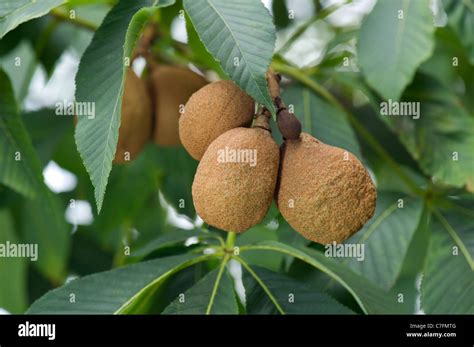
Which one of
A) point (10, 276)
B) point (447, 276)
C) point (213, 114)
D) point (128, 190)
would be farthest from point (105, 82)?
point (10, 276)

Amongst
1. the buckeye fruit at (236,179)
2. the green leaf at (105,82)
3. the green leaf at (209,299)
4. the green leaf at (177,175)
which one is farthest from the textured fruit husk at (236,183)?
the green leaf at (177,175)

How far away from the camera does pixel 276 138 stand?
1.03 m

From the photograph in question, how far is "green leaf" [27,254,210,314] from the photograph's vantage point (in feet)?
3.38

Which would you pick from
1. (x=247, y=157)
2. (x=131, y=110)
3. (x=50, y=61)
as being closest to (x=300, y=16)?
(x=50, y=61)

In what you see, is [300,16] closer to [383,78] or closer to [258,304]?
[383,78]

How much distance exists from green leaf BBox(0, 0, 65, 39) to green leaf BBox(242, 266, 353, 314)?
46cm

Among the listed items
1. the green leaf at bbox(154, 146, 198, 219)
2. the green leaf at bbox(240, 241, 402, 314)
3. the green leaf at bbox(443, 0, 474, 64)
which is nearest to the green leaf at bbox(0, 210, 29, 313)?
the green leaf at bbox(154, 146, 198, 219)

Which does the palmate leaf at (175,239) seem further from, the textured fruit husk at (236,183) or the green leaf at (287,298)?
the textured fruit husk at (236,183)

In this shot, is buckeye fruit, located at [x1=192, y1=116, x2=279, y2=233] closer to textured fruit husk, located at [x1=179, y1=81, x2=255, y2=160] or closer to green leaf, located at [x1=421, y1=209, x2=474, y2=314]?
textured fruit husk, located at [x1=179, y1=81, x2=255, y2=160]

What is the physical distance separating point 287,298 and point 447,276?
0.82 feet

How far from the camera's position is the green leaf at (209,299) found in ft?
3.40

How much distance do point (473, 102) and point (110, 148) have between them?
99cm
